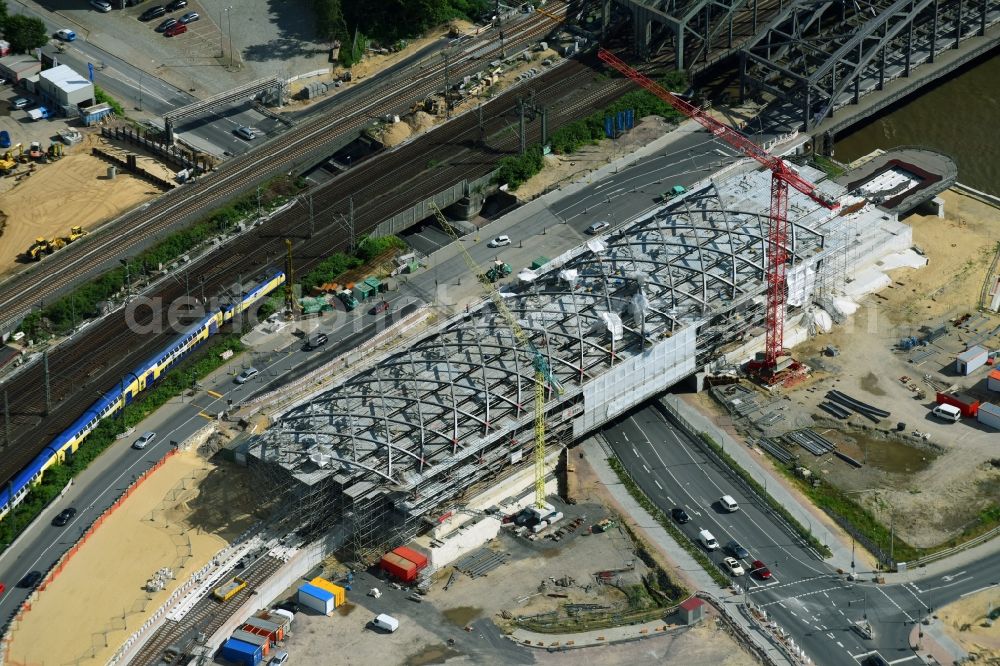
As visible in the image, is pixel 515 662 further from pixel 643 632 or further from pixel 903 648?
pixel 903 648

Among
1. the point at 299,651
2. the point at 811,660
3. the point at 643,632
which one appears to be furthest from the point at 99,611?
Result: the point at 811,660

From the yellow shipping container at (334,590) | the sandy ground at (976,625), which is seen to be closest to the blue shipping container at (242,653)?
the yellow shipping container at (334,590)

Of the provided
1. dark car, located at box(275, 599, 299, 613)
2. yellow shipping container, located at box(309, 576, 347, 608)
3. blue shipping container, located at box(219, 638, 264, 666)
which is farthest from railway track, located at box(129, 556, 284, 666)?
yellow shipping container, located at box(309, 576, 347, 608)

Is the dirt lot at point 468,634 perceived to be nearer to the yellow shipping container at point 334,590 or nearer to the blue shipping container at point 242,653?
the yellow shipping container at point 334,590

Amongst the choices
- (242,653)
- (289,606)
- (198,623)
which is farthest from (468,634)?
(198,623)

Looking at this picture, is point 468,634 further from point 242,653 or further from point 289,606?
point 242,653

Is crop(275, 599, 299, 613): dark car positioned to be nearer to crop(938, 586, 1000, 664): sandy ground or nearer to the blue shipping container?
the blue shipping container
